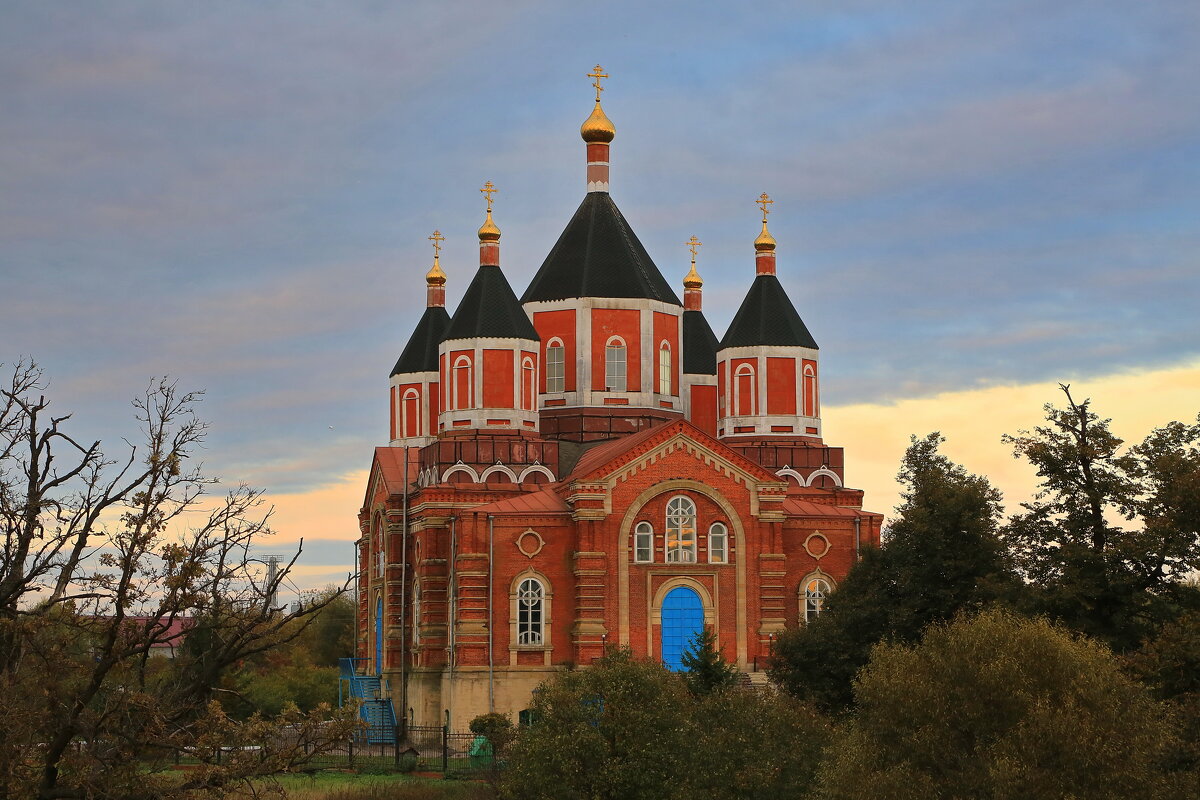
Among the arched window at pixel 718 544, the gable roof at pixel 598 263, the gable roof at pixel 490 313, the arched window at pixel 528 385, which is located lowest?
the arched window at pixel 718 544

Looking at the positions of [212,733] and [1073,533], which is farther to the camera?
[1073,533]

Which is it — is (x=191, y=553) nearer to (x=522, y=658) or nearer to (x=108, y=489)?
(x=108, y=489)

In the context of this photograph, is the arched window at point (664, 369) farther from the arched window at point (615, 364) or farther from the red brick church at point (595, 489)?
the arched window at point (615, 364)

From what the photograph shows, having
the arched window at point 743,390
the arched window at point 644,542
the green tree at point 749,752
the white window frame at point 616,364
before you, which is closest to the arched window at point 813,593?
the arched window at point 644,542

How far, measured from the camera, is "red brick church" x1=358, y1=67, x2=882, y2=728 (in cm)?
A: 4706

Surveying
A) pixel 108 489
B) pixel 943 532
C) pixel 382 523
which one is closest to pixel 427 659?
pixel 382 523

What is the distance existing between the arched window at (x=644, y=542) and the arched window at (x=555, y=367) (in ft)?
24.6

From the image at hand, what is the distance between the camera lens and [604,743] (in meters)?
30.4

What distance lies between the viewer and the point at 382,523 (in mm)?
54875

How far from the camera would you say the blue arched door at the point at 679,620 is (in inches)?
1863

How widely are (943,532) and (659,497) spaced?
10571 millimetres

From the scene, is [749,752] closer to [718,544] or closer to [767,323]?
[718,544]

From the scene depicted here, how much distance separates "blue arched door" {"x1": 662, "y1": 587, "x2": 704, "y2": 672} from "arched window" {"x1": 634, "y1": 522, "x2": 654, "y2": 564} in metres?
1.26

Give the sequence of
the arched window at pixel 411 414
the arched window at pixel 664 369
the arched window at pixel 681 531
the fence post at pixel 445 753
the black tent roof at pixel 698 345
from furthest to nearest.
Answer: the arched window at pixel 411 414
the black tent roof at pixel 698 345
the arched window at pixel 664 369
the arched window at pixel 681 531
the fence post at pixel 445 753
